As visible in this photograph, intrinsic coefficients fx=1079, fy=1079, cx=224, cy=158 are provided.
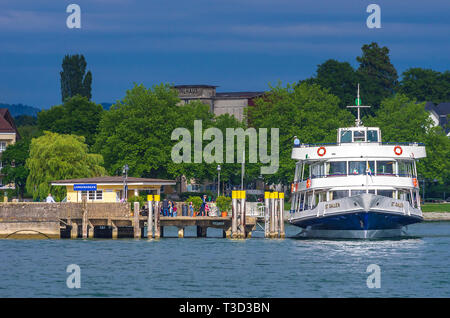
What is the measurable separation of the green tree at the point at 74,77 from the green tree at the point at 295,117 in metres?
62.7

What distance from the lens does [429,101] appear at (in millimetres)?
160750

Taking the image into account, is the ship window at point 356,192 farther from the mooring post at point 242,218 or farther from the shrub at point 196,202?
the shrub at point 196,202

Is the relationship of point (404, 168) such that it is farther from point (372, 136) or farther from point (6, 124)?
point (6, 124)

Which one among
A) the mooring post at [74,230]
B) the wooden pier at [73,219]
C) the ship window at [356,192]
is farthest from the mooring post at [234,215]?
the mooring post at [74,230]

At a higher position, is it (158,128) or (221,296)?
(158,128)

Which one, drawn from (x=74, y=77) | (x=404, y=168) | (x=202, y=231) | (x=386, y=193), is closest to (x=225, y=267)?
(x=386, y=193)

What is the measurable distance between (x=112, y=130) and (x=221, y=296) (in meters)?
70.5

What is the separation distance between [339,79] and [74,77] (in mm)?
58027

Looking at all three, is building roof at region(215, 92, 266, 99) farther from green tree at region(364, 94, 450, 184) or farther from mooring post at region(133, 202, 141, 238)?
mooring post at region(133, 202, 141, 238)

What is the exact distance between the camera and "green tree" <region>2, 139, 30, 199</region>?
119 m

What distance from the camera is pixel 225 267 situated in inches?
2062

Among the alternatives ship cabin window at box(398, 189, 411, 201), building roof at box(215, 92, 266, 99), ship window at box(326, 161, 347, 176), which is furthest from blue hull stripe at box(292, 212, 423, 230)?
building roof at box(215, 92, 266, 99)
